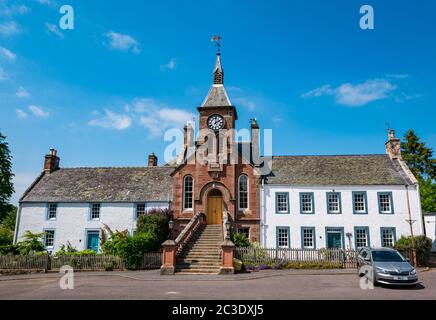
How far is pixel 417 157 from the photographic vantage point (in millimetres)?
49781

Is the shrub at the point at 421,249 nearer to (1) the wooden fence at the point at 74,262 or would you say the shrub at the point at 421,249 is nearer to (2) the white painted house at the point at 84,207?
(1) the wooden fence at the point at 74,262

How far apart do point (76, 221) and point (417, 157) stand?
47522mm

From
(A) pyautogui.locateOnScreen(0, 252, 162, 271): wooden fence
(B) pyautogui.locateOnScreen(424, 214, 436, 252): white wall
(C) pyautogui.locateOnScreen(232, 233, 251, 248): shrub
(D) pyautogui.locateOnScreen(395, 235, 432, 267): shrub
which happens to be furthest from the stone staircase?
(B) pyautogui.locateOnScreen(424, 214, 436, 252): white wall

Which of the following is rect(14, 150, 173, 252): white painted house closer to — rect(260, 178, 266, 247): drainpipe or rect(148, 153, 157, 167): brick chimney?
rect(148, 153, 157, 167): brick chimney

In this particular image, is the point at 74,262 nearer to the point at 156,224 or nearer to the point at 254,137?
the point at 156,224

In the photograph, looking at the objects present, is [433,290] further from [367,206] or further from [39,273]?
[39,273]

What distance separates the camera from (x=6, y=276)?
71.9ft

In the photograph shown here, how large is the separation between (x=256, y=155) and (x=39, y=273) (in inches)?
803

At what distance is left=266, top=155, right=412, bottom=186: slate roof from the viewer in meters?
29.2

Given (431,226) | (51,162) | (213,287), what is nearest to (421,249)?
(431,226)

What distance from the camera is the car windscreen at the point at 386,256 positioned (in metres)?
15.9

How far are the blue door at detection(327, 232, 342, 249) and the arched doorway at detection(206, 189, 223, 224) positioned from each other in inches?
365

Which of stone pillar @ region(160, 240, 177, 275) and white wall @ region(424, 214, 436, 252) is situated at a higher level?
white wall @ region(424, 214, 436, 252)
